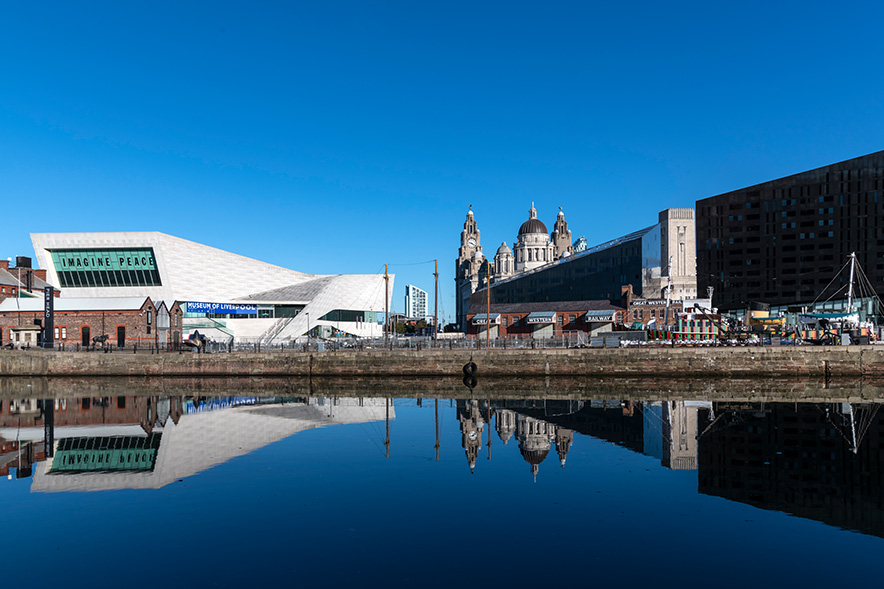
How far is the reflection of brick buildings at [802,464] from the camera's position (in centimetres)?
1410

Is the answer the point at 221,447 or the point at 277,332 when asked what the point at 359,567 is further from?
the point at 277,332

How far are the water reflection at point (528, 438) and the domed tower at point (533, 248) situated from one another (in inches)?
5292

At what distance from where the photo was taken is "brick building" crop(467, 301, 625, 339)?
218 ft

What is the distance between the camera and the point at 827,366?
40.7 m

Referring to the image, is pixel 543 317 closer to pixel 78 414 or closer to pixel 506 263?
pixel 78 414

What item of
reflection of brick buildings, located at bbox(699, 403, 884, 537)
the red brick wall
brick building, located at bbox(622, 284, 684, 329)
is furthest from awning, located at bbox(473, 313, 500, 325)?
reflection of brick buildings, located at bbox(699, 403, 884, 537)

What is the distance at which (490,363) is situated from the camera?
43.4 metres

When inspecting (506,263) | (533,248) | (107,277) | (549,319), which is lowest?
(549,319)

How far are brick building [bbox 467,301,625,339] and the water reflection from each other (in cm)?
3480

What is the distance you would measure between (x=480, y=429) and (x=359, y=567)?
14.4 m

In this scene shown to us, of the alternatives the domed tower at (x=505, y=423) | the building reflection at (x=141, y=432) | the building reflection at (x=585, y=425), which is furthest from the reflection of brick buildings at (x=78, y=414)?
the domed tower at (x=505, y=423)

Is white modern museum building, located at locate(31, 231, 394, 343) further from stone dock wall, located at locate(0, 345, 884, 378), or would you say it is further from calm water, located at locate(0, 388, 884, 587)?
calm water, located at locate(0, 388, 884, 587)

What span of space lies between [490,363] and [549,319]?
25.6 m

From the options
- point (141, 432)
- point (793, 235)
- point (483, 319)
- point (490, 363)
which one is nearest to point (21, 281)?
point (483, 319)
